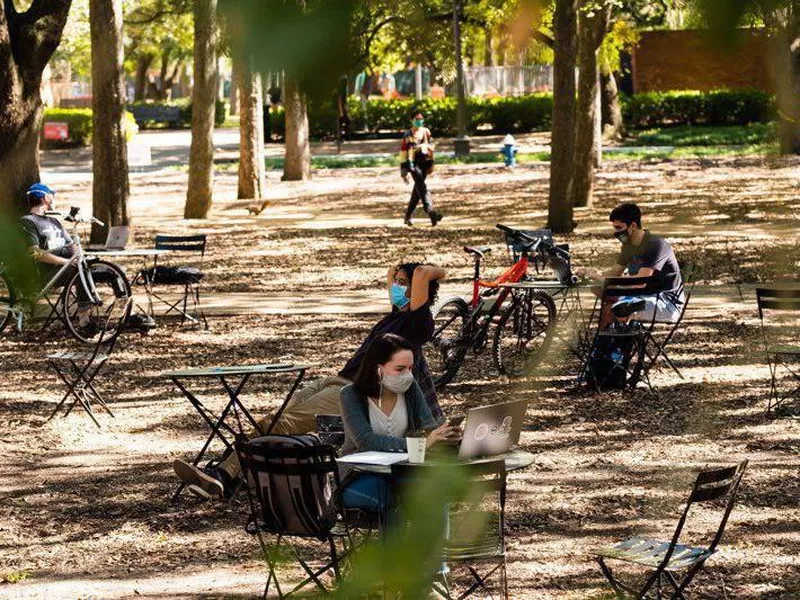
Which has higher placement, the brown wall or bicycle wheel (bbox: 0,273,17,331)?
the brown wall

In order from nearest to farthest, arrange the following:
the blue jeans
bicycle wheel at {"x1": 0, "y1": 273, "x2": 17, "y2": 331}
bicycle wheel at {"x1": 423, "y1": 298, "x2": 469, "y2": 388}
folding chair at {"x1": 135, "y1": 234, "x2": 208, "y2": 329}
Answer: bicycle wheel at {"x1": 0, "y1": 273, "x2": 17, "y2": 331} → the blue jeans → bicycle wheel at {"x1": 423, "y1": 298, "x2": 469, "y2": 388} → folding chair at {"x1": 135, "y1": 234, "x2": 208, "y2": 329}

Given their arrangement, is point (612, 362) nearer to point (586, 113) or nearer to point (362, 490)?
point (362, 490)

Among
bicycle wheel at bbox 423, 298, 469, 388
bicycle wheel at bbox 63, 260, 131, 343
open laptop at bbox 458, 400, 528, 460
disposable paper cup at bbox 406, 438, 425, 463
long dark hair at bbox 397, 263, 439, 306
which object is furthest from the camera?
bicycle wheel at bbox 63, 260, 131, 343

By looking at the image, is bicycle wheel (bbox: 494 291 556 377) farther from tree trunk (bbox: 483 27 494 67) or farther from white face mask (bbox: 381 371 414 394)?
tree trunk (bbox: 483 27 494 67)

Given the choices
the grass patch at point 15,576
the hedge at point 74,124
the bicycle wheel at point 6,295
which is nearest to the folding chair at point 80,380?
the grass patch at point 15,576

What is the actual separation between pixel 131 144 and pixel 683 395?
35054mm

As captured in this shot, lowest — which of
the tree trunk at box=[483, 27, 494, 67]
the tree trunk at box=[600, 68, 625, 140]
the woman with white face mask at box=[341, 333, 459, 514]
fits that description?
the woman with white face mask at box=[341, 333, 459, 514]

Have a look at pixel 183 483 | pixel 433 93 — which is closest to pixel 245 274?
pixel 183 483

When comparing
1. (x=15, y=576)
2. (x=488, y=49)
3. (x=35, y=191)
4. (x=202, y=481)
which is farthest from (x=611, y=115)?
(x=488, y=49)

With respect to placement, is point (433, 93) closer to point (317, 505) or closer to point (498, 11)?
point (498, 11)

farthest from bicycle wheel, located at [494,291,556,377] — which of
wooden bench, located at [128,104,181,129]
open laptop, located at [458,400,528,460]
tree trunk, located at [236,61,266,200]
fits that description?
wooden bench, located at [128,104,181,129]

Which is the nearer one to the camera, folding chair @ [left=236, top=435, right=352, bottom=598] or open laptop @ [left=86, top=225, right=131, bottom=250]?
folding chair @ [left=236, top=435, right=352, bottom=598]

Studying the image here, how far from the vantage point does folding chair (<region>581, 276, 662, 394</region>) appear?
12.2 meters

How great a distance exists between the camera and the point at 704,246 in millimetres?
21297
